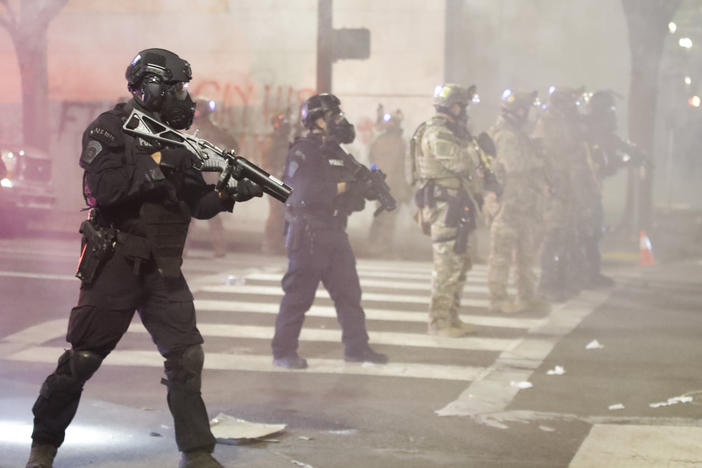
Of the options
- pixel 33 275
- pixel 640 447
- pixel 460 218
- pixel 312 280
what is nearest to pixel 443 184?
pixel 460 218

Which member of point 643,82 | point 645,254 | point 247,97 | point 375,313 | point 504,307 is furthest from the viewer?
point 247,97

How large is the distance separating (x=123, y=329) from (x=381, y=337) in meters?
4.16

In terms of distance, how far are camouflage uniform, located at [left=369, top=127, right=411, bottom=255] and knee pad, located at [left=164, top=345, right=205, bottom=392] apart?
9.37 m

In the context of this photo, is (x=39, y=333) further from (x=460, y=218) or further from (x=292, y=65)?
(x=292, y=65)

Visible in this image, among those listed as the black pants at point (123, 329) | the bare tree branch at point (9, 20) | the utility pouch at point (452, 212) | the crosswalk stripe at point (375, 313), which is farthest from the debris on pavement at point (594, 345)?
the bare tree branch at point (9, 20)

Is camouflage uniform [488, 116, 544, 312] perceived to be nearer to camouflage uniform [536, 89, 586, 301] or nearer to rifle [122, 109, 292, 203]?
camouflage uniform [536, 89, 586, 301]

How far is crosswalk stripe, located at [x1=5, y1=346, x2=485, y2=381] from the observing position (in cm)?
701

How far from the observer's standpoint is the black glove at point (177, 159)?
4.27 metres

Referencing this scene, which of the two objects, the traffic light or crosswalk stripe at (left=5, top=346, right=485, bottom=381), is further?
the traffic light

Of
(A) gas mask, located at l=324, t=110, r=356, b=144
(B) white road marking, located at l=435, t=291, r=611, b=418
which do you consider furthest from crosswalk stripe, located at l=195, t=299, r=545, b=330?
(A) gas mask, located at l=324, t=110, r=356, b=144

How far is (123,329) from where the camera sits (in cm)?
440

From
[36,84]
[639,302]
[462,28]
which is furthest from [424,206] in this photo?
[462,28]

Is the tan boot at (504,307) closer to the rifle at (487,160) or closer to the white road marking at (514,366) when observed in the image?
the white road marking at (514,366)

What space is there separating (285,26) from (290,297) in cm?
1261
